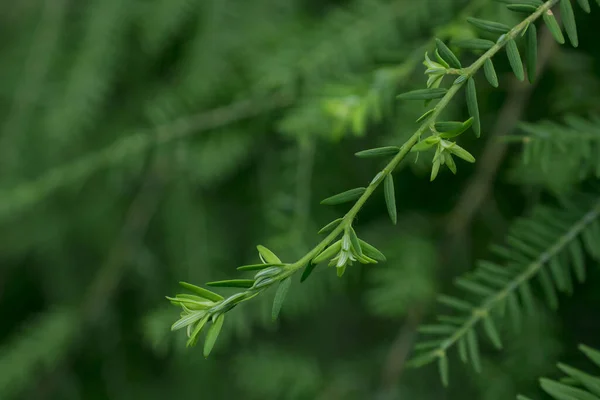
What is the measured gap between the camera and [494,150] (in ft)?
2.15

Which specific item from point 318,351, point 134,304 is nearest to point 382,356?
point 318,351

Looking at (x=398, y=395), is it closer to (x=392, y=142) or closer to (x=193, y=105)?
(x=392, y=142)

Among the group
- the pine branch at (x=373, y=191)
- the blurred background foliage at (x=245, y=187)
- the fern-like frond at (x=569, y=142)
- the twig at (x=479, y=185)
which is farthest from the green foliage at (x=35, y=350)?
the fern-like frond at (x=569, y=142)

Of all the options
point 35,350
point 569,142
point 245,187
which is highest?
point 569,142

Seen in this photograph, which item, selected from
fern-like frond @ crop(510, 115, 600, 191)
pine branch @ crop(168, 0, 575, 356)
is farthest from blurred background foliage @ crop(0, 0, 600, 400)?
pine branch @ crop(168, 0, 575, 356)

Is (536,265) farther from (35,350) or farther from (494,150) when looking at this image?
(35,350)

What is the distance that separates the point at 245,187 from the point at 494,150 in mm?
401

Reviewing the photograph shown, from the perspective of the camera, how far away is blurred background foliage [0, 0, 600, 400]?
621 mm

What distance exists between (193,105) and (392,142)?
1.01ft

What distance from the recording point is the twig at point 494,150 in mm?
622

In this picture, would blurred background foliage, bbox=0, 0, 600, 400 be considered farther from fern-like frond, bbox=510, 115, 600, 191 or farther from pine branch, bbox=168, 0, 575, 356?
pine branch, bbox=168, 0, 575, 356

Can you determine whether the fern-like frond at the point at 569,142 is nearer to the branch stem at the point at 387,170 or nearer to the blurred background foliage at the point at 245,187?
the blurred background foliage at the point at 245,187

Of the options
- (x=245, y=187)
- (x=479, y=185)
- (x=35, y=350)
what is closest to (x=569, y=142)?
(x=479, y=185)

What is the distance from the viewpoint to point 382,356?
0.75 metres
